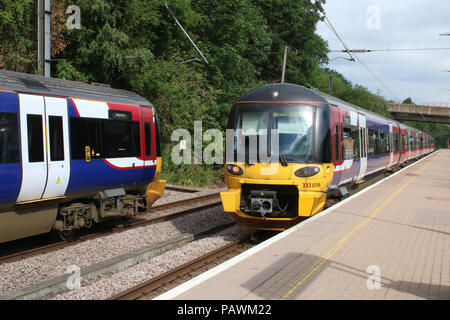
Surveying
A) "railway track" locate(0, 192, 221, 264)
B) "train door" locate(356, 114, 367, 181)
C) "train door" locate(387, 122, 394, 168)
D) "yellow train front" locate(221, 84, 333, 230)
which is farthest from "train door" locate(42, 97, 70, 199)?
"train door" locate(387, 122, 394, 168)

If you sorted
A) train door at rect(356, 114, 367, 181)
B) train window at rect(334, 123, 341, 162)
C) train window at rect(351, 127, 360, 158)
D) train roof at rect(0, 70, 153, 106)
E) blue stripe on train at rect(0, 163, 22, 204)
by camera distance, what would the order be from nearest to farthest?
blue stripe on train at rect(0, 163, 22, 204) < train roof at rect(0, 70, 153, 106) < train window at rect(334, 123, 341, 162) < train window at rect(351, 127, 360, 158) < train door at rect(356, 114, 367, 181)

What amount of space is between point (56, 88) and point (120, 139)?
2.00 m

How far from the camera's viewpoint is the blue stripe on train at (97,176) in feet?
29.4

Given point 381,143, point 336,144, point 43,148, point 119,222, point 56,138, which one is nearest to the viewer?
point 43,148

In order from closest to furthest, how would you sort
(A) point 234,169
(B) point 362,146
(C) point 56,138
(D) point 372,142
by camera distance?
(C) point 56,138, (A) point 234,169, (B) point 362,146, (D) point 372,142

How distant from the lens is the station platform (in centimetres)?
508

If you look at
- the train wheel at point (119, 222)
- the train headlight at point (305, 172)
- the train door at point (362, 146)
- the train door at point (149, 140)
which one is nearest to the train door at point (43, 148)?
the train wheel at point (119, 222)

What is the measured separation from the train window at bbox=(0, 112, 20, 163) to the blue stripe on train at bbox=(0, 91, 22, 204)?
9 centimetres

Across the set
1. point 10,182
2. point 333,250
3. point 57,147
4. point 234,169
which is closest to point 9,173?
point 10,182

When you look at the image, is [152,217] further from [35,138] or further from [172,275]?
[172,275]

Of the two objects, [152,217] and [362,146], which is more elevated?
[362,146]

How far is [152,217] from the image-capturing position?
40.6 ft

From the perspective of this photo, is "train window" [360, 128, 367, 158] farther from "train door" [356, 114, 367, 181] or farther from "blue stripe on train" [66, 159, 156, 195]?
"blue stripe on train" [66, 159, 156, 195]

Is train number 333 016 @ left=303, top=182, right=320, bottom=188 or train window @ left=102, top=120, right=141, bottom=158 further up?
train window @ left=102, top=120, right=141, bottom=158
